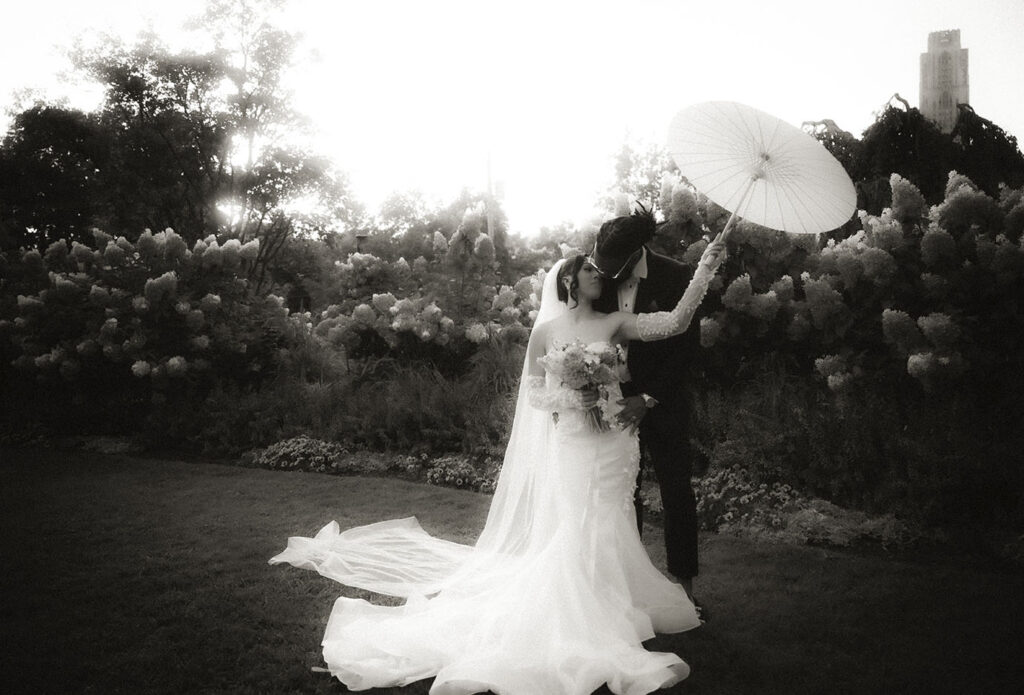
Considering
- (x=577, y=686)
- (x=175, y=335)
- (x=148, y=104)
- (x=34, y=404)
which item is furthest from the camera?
(x=148, y=104)

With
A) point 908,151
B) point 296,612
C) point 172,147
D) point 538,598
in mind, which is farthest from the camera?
point 172,147

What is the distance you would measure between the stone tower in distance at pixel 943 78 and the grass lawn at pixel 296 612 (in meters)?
6.74

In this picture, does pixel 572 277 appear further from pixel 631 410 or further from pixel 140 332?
pixel 140 332

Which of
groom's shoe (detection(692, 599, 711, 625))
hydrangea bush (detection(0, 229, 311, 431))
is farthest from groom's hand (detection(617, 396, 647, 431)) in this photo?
hydrangea bush (detection(0, 229, 311, 431))

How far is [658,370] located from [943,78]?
7466 mm

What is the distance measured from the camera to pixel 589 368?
379 centimetres

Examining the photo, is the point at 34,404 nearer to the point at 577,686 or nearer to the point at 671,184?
the point at 671,184

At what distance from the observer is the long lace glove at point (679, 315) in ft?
12.0

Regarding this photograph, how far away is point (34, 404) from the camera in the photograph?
11.0m

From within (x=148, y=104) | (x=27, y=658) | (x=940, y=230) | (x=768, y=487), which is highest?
(x=148, y=104)

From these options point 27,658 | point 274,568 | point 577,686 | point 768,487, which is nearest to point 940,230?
point 768,487

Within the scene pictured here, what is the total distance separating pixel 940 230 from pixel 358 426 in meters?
6.89

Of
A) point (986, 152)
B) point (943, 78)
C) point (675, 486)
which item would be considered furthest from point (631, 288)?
point (943, 78)

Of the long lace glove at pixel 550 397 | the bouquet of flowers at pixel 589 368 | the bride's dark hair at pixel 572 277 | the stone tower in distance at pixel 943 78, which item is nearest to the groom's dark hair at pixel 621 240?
the bride's dark hair at pixel 572 277
